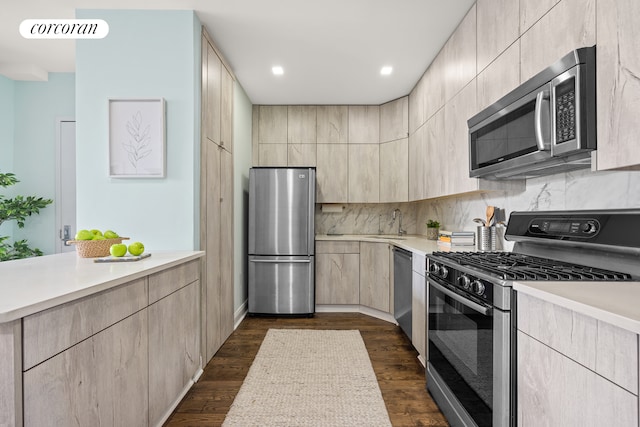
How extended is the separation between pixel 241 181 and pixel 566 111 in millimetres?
3247

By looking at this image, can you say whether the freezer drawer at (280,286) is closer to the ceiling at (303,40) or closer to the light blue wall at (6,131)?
the ceiling at (303,40)

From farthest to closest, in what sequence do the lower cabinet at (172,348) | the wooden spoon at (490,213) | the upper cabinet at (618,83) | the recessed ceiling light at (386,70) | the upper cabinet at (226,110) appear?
the recessed ceiling light at (386,70), the upper cabinet at (226,110), the wooden spoon at (490,213), the lower cabinet at (172,348), the upper cabinet at (618,83)

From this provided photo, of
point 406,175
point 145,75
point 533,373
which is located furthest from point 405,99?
point 533,373

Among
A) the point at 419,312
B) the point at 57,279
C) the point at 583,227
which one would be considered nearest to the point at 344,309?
the point at 419,312

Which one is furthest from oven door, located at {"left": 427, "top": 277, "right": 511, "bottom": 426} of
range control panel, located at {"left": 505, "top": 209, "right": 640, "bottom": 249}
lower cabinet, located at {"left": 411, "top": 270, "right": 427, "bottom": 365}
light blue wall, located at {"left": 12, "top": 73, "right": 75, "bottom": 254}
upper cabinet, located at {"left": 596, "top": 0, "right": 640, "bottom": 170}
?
light blue wall, located at {"left": 12, "top": 73, "right": 75, "bottom": 254}

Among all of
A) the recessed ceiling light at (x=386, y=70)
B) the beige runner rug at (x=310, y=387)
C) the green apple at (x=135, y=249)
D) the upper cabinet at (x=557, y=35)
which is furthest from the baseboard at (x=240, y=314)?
the upper cabinet at (x=557, y=35)

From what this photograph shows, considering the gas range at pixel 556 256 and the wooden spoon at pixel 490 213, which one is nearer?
the gas range at pixel 556 256

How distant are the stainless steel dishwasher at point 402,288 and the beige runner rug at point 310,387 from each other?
0.45 metres

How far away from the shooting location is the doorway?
3625 mm

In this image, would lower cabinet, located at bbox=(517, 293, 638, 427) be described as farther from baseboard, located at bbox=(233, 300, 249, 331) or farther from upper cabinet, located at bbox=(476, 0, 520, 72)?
baseboard, located at bbox=(233, 300, 249, 331)

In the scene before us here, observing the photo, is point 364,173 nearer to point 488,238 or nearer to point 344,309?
point 344,309

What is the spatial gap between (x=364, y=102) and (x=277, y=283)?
2456 mm

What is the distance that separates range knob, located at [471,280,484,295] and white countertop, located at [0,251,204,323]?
57.5 inches

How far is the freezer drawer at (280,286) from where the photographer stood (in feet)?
13.3
